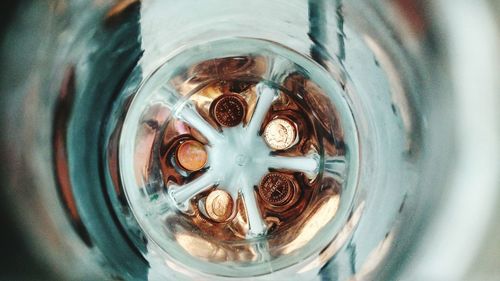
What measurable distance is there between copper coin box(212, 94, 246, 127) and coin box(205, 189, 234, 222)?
0.40ft

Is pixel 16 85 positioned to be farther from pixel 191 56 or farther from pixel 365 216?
pixel 365 216

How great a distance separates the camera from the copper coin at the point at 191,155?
0.98 m

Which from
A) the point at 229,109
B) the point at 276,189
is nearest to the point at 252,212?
the point at 276,189

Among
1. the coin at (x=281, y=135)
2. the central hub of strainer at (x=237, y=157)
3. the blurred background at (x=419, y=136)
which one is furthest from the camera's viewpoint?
the coin at (x=281, y=135)

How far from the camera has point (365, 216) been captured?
810mm

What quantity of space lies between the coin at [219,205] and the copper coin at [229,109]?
0.12 m

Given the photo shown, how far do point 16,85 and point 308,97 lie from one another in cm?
44

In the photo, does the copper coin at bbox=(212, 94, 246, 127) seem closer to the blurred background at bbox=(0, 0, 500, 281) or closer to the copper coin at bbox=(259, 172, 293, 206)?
the copper coin at bbox=(259, 172, 293, 206)

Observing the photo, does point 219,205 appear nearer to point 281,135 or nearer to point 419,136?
point 281,135

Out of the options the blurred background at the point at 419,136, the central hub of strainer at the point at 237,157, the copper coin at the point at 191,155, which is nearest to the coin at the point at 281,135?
the central hub of strainer at the point at 237,157

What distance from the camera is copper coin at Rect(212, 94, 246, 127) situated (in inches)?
39.2

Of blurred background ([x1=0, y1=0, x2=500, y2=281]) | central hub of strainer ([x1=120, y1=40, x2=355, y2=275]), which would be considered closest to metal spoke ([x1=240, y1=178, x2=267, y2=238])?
central hub of strainer ([x1=120, y1=40, x2=355, y2=275])

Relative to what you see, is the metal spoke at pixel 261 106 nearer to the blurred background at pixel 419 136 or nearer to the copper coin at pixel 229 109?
the copper coin at pixel 229 109

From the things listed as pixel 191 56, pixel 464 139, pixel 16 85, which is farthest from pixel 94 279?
pixel 464 139
